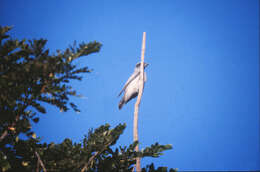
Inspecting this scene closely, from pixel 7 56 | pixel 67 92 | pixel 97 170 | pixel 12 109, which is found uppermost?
pixel 7 56

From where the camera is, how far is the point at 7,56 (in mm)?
1329

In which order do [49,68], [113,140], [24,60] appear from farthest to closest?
[113,140]
[24,60]
[49,68]

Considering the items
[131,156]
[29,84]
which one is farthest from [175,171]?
[29,84]

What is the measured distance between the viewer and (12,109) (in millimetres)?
1320

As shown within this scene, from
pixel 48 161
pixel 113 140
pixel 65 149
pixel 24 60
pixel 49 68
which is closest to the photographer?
pixel 49 68

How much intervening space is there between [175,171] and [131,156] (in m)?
0.53

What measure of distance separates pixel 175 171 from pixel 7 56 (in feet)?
6.57

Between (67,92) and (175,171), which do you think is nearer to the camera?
(67,92)

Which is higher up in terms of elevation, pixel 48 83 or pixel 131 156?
pixel 48 83

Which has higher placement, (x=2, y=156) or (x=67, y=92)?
(x=67, y=92)

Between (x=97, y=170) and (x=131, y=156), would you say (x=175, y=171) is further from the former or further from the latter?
(x=97, y=170)

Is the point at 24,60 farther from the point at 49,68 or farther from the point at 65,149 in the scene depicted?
the point at 65,149

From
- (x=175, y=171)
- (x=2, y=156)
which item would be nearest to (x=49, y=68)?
(x=2, y=156)

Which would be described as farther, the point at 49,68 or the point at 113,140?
the point at 113,140
